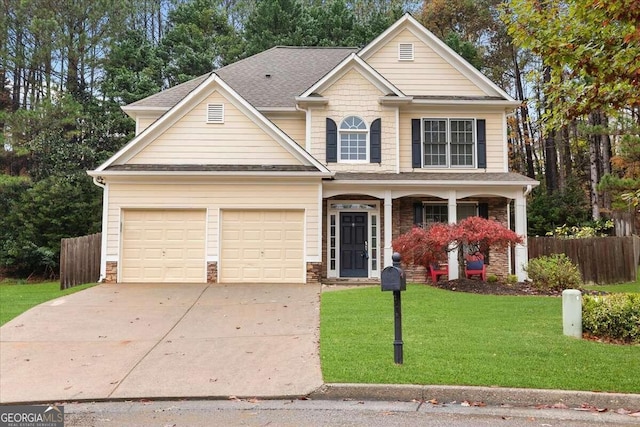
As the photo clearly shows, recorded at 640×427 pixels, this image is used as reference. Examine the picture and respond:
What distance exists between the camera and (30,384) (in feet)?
20.4

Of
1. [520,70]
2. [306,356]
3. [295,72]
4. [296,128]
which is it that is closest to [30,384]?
[306,356]

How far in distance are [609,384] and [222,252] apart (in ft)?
33.9

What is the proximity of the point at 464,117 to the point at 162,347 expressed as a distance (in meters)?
12.4

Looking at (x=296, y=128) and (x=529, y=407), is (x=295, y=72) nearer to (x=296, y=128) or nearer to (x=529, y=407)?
(x=296, y=128)

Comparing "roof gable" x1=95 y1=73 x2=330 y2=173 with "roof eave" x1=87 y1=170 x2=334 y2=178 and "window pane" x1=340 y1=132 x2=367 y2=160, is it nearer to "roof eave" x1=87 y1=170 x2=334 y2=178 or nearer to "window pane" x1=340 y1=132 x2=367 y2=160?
"roof eave" x1=87 y1=170 x2=334 y2=178

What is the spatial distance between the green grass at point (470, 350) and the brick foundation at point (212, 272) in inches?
183

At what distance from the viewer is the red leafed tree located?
1205 cm

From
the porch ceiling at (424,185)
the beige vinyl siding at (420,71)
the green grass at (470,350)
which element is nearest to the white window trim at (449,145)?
the porch ceiling at (424,185)

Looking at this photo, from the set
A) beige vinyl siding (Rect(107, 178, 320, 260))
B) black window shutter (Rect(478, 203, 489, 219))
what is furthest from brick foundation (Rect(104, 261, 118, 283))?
black window shutter (Rect(478, 203, 489, 219))

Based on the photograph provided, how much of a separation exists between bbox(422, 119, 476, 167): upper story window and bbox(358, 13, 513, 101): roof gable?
1.30m

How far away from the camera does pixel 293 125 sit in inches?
644

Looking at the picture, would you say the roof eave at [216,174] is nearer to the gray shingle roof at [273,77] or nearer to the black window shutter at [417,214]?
the gray shingle roof at [273,77]

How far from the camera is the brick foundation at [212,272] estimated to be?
44.8 feet

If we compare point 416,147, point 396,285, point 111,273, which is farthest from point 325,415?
point 416,147
